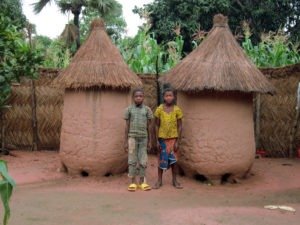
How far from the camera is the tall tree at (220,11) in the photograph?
56.0 feet

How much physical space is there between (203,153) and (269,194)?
3.74ft

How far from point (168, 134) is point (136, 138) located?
1.56 ft

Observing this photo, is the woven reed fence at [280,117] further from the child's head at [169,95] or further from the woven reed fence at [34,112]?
the woven reed fence at [34,112]

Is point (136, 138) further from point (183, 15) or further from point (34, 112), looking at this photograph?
point (183, 15)

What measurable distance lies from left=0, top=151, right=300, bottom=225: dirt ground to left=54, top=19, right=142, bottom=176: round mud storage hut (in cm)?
30

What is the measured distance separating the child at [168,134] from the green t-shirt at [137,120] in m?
0.21

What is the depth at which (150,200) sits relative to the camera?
5.97 metres

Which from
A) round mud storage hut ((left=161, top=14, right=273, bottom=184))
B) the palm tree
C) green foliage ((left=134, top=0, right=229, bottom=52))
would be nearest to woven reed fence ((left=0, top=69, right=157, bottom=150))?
round mud storage hut ((left=161, top=14, right=273, bottom=184))

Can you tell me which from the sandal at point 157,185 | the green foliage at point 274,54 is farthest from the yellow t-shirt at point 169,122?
the green foliage at point 274,54

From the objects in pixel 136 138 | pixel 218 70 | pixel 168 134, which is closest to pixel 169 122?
pixel 168 134

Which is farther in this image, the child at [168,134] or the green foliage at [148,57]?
the green foliage at [148,57]

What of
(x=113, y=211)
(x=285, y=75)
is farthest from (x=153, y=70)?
(x=113, y=211)

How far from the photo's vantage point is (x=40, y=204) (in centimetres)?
567

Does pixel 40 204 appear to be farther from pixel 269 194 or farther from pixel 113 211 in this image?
pixel 269 194
